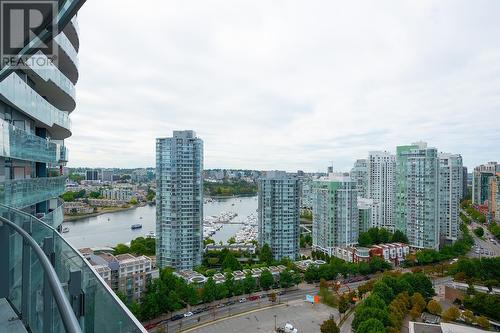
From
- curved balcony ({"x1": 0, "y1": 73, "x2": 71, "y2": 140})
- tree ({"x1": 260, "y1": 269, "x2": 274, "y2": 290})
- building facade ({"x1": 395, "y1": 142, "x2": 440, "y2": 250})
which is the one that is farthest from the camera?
building facade ({"x1": 395, "y1": 142, "x2": 440, "y2": 250})

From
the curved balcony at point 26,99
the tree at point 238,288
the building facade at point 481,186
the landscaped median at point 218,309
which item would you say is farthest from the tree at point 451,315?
the building facade at point 481,186

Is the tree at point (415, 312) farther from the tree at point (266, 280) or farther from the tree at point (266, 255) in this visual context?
the tree at point (266, 255)

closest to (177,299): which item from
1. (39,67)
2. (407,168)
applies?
(39,67)

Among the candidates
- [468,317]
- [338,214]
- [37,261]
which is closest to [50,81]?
[37,261]

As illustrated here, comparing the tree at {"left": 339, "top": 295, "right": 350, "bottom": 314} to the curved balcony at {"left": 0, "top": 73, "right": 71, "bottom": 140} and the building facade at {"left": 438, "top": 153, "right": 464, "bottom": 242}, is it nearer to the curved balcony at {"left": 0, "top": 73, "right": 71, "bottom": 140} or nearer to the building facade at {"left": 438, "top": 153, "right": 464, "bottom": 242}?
the curved balcony at {"left": 0, "top": 73, "right": 71, "bottom": 140}

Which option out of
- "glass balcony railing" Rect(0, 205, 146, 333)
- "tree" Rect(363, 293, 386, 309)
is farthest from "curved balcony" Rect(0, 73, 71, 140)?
"tree" Rect(363, 293, 386, 309)

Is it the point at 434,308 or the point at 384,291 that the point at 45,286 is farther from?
the point at 434,308
